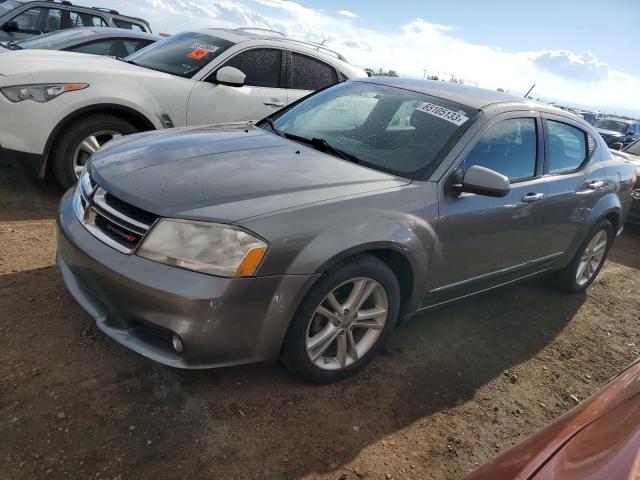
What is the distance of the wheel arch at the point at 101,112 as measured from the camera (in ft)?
14.5

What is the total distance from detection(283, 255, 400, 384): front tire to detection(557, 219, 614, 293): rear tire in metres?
2.31

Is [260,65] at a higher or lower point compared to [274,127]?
higher

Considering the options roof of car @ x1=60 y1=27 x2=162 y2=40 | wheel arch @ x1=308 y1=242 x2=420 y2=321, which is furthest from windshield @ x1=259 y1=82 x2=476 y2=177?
roof of car @ x1=60 y1=27 x2=162 y2=40

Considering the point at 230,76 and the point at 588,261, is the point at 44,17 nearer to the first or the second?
the point at 230,76

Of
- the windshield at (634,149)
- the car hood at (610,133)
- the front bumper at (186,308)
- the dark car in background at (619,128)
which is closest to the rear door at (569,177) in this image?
the front bumper at (186,308)

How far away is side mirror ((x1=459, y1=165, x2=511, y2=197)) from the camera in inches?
110

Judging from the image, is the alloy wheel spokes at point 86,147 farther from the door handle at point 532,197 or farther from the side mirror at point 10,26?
the side mirror at point 10,26

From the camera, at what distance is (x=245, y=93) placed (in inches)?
211

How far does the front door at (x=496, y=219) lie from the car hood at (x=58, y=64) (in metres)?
3.35

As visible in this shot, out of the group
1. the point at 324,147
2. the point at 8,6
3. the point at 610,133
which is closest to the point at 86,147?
the point at 324,147

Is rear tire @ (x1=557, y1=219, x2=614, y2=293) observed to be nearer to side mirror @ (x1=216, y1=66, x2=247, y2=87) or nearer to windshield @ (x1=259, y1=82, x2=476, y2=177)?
windshield @ (x1=259, y1=82, x2=476, y2=177)

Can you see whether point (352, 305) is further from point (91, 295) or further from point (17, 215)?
point (17, 215)

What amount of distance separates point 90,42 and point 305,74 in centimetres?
301

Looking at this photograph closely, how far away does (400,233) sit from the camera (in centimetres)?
268
